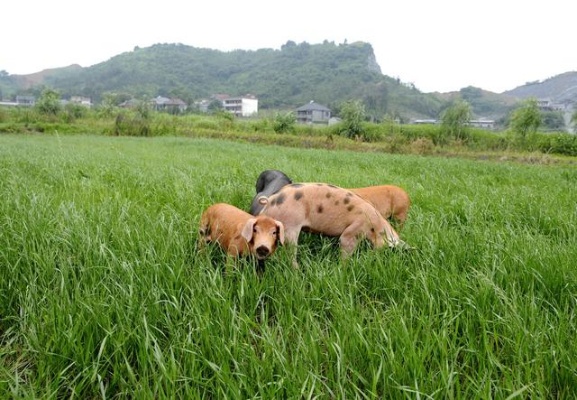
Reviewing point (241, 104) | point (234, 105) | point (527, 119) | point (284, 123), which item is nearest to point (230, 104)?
point (234, 105)

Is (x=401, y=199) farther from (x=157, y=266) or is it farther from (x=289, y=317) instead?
(x=157, y=266)

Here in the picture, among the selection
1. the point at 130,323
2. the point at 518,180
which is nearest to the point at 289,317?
the point at 130,323

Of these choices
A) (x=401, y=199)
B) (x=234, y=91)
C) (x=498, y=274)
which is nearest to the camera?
(x=498, y=274)

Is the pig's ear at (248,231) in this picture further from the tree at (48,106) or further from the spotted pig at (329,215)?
the tree at (48,106)

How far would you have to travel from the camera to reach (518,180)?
7.29m

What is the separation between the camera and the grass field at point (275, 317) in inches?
49.6

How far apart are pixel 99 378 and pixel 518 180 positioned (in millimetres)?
8064

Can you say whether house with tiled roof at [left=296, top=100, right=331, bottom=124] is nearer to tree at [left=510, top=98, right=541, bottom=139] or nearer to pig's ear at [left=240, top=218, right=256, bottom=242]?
tree at [left=510, top=98, right=541, bottom=139]

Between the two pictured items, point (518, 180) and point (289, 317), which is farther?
point (518, 180)

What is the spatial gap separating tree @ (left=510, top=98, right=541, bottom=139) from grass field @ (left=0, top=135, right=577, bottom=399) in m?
32.9

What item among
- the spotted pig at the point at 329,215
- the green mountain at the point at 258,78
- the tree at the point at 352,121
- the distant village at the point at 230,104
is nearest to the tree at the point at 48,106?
the tree at the point at 352,121

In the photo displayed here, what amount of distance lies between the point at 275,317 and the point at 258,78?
129 m

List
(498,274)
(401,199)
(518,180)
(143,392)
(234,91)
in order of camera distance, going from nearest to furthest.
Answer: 1. (143,392)
2. (498,274)
3. (401,199)
4. (518,180)
5. (234,91)

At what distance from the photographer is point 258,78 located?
123 metres
